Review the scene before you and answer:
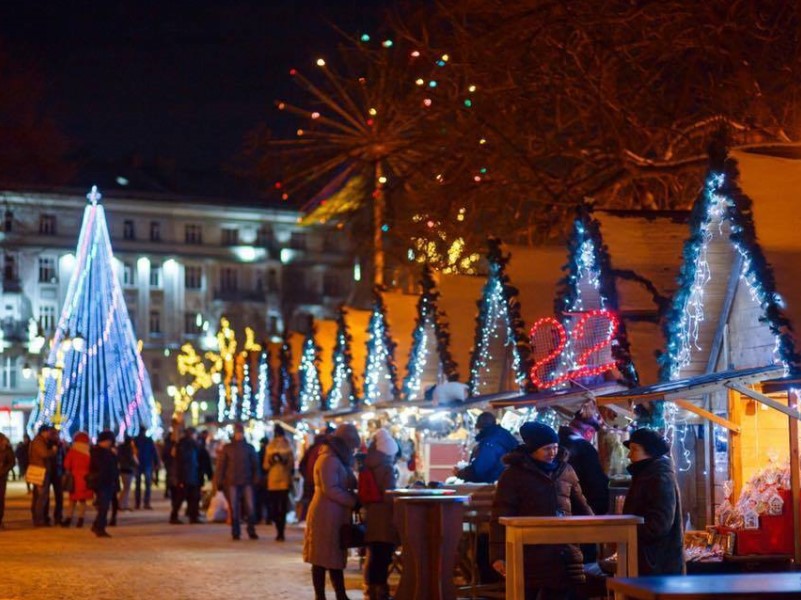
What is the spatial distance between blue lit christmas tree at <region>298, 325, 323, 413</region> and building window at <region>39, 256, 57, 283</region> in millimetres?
67080

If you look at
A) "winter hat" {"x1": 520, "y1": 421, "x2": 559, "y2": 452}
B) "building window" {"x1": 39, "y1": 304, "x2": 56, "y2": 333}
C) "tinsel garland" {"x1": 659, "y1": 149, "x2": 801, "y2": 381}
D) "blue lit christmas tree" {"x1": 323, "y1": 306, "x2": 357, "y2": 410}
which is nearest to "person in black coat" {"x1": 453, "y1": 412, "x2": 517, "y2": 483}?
"tinsel garland" {"x1": 659, "y1": 149, "x2": 801, "y2": 381}

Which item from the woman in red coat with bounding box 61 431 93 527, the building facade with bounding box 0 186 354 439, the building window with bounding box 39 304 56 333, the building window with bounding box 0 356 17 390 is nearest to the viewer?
the woman in red coat with bounding box 61 431 93 527

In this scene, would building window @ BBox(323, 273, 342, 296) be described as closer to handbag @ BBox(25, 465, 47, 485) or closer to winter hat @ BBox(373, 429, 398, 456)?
handbag @ BBox(25, 465, 47, 485)

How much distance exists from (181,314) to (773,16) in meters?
89.3

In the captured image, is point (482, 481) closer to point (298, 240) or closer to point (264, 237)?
point (264, 237)

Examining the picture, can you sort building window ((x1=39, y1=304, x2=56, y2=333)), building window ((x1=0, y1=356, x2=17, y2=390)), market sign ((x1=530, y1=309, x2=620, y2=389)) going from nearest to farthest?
market sign ((x1=530, y1=309, x2=620, y2=389)) → building window ((x1=0, y1=356, x2=17, y2=390)) → building window ((x1=39, y1=304, x2=56, y2=333))

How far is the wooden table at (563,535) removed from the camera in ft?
31.1

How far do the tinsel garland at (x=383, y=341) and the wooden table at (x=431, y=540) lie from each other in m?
14.9

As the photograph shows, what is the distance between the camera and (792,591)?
228 inches

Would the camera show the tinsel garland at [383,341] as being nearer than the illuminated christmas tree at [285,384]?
Yes

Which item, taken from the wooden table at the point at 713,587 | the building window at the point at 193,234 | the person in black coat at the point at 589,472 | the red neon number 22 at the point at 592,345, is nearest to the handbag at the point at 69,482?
the red neon number 22 at the point at 592,345

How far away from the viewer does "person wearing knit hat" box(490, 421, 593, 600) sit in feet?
32.8

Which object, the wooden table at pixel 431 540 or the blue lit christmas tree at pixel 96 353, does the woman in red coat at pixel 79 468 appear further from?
the blue lit christmas tree at pixel 96 353

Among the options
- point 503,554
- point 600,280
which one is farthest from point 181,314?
point 503,554
